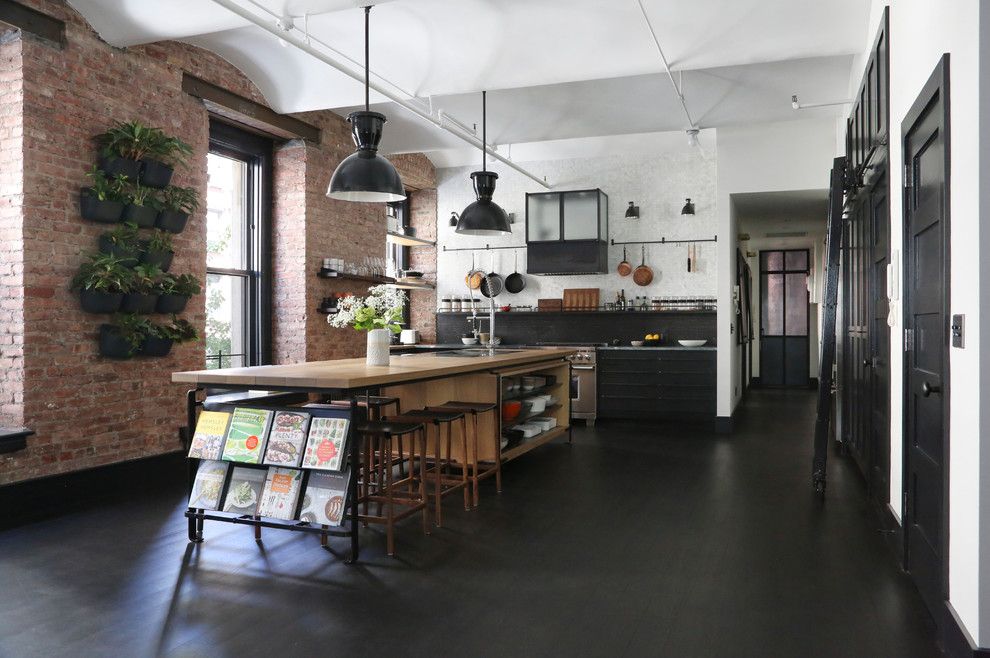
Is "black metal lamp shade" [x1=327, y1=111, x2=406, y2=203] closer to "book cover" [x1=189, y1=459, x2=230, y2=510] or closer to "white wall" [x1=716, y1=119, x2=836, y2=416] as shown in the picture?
"book cover" [x1=189, y1=459, x2=230, y2=510]

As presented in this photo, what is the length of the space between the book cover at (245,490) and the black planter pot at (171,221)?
2.28 meters

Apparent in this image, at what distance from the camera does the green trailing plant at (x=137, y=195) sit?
16.9 ft

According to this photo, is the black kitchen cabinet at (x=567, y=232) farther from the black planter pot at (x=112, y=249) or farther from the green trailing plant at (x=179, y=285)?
the black planter pot at (x=112, y=249)

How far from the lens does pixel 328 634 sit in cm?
279

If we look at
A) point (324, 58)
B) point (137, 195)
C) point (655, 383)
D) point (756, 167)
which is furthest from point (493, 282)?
point (137, 195)

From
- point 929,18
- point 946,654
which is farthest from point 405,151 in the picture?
point 946,654

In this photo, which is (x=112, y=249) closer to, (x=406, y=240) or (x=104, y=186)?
(x=104, y=186)

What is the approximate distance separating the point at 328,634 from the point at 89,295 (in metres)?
3.21

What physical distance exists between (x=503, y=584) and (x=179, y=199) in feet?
12.5

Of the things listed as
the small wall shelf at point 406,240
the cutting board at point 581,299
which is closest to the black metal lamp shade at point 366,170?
the small wall shelf at point 406,240

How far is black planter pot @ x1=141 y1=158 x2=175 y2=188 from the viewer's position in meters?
5.24

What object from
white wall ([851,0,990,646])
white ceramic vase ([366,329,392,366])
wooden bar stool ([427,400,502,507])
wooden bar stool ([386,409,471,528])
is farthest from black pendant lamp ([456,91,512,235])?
white wall ([851,0,990,646])

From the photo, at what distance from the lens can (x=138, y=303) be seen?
16.9ft

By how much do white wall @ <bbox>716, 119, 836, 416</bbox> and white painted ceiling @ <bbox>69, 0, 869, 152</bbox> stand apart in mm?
906
